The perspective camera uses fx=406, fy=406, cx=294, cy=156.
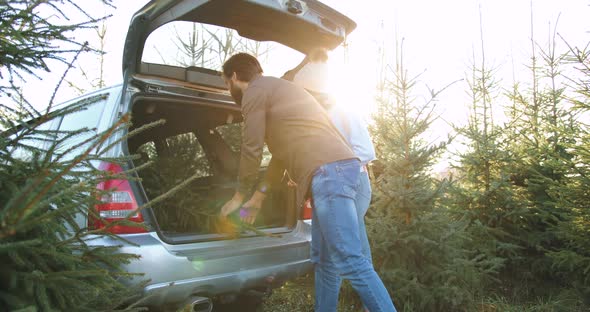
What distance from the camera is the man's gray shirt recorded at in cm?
240

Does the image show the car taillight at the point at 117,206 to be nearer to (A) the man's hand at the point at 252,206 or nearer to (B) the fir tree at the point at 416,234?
(A) the man's hand at the point at 252,206

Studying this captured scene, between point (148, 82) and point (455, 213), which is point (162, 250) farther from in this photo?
point (455, 213)

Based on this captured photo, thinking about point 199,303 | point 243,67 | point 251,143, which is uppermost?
point 243,67

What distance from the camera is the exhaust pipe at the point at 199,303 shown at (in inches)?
85.5

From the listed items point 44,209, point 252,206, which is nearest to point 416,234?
point 252,206

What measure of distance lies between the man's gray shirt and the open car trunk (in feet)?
1.44

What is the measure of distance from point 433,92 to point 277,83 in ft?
5.71

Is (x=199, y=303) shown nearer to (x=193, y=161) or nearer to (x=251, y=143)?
(x=251, y=143)

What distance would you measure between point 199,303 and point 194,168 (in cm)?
162

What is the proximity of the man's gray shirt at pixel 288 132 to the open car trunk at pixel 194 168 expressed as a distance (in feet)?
1.44

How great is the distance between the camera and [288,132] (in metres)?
2.50

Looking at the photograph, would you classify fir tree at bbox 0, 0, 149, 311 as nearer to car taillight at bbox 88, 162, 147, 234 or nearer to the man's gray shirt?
car taillight at bbox 88, 162, 147, 234

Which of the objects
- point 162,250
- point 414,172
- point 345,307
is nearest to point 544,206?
point 414,172

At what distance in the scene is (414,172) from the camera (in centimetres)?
350
